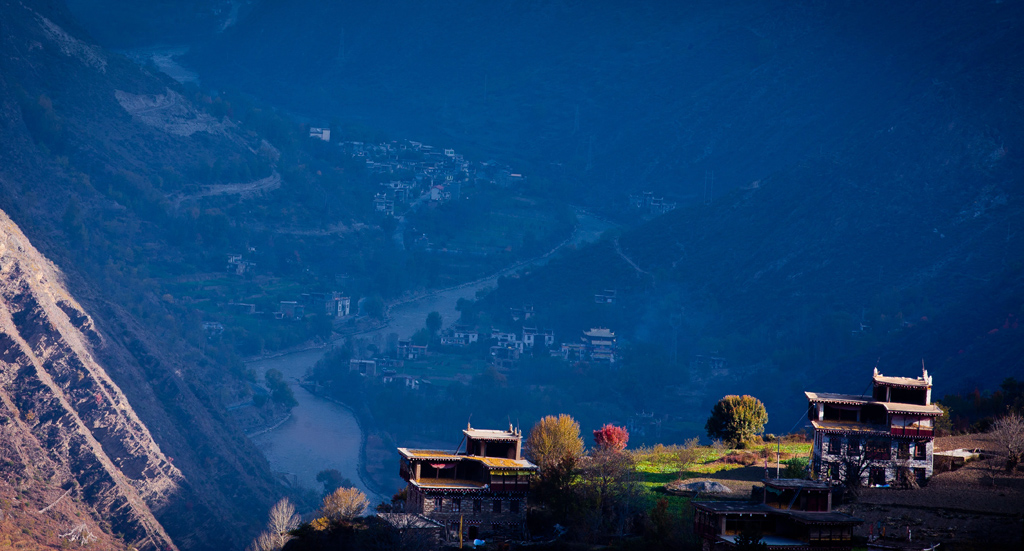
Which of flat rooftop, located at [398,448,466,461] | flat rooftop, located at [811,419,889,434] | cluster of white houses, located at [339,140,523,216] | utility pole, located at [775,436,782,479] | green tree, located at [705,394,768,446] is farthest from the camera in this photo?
cluster of white houses, located at [339,140,523,216]

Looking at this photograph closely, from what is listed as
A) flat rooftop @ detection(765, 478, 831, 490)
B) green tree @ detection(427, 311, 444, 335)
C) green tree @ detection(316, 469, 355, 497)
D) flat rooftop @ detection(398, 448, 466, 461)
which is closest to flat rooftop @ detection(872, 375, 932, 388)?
flat rooftop @ detection(765, 478, 831, 490)

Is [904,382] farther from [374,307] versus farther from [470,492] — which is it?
[374,307]

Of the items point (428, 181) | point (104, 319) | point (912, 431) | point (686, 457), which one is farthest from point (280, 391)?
point (428, 181)

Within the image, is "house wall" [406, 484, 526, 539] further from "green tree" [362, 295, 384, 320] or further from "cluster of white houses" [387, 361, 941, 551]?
"green tree" [362, 295, 384, 320]

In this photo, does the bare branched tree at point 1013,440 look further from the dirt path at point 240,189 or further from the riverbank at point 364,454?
the dirt path at point 240,189

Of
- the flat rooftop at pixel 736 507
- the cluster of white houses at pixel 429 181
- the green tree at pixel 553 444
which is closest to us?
the flat rooftop at pixel 736 507

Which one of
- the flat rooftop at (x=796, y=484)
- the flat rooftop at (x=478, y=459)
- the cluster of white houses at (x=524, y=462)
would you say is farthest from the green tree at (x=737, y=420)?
the flat rooftop at (x=796, y=484)
